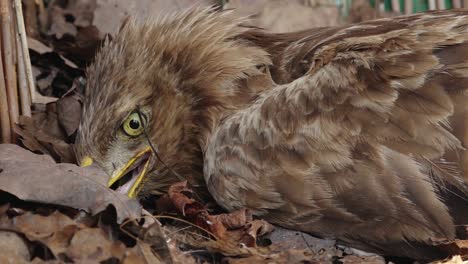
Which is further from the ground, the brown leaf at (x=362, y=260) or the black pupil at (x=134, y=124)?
the black pupil at (x=134, y=124)

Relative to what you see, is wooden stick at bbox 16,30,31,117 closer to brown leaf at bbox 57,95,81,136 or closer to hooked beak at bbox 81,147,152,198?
Result: brown leaf at bbox 57,95,81,136

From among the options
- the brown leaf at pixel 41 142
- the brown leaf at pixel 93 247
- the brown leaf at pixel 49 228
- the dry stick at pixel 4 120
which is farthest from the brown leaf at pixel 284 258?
the dry stick at pixel 4 120

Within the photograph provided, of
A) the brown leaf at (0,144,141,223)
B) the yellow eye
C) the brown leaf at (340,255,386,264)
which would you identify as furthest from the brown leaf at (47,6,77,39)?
the brown leaf at (340,255,386,264)

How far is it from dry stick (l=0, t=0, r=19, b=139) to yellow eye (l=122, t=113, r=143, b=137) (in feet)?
1.63

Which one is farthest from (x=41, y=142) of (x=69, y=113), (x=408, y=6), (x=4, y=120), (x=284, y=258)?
(x=408, y=6)

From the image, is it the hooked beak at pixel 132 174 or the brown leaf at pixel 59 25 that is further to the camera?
the brown leaf at pixel 59 25

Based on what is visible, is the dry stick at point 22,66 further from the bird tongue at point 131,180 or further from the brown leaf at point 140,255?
the brown leaf at point 140,255

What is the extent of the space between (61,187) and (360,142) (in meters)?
1.03

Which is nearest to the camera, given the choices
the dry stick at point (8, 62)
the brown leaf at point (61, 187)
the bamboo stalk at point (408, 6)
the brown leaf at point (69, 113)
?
the brown leaf at point (61, 187)

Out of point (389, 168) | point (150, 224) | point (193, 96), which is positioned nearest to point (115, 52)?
point (193, 96)

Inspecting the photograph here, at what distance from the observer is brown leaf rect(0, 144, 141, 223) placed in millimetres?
3057

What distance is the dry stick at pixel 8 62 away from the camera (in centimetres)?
367

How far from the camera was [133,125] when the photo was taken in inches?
143

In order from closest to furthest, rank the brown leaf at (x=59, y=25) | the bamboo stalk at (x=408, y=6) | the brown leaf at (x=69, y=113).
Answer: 1. the brown leaf at (x=69, y=113)
2. the brown leaf at (x=59, y=25)
3. the bamboo stalk at (x=408, y=6)
